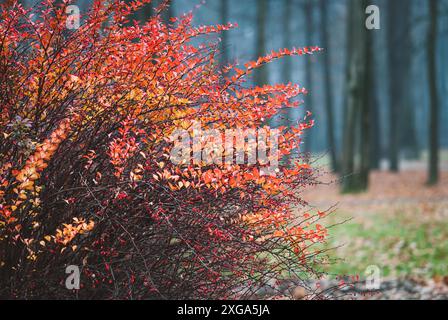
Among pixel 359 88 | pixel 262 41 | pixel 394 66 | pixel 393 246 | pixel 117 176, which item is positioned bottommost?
pixel 393 246

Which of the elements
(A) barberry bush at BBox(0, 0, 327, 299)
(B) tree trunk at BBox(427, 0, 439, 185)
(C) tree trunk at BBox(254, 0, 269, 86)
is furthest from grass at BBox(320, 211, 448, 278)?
(C) tree trunk at BBox(254, 0, 269, 86)

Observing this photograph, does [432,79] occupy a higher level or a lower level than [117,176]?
higher

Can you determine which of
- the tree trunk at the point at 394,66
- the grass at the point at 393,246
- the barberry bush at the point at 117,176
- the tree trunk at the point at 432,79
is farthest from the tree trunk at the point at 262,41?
the barberry bush at the point at 117,176

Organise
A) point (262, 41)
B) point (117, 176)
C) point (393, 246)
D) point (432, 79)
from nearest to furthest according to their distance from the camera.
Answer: point (117, 176)
point (393, 246)
point (432, 79)
point (262, 41)

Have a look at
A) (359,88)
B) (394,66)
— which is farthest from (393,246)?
(394,66)

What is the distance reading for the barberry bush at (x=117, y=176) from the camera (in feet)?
10.9

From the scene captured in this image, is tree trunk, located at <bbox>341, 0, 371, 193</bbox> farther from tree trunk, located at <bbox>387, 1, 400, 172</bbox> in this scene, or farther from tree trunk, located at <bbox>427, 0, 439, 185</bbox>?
tree trunk, located at <bbox>387, 1, 400, 172</bbox>

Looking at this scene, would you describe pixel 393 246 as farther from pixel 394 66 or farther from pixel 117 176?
pixel 394 66

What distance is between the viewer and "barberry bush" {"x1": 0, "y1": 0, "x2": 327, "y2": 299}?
3322 mm

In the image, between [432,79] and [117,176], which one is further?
[432,79]

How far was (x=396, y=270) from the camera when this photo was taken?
7637 millimetres

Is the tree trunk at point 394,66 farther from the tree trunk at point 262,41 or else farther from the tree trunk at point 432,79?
the tree trunk at point 432,79

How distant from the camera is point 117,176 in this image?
127 inches
